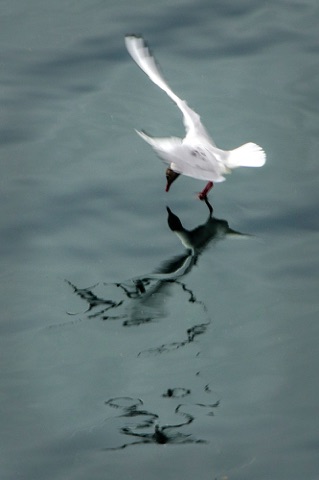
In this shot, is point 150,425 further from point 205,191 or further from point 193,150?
point 205,191

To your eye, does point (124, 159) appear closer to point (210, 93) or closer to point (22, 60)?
point (210, 93)

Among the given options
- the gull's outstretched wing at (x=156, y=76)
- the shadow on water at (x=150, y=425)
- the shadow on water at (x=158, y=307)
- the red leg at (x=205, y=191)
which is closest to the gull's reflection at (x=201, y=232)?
the shadow on water at (x=158, y=307)

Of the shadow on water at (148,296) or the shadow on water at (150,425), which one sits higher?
the shadow on water at (148,296)

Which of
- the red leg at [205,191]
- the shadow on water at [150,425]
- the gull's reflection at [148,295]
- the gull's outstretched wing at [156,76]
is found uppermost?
the gull's outstretched wing at [156,76]

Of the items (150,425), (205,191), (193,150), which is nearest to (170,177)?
(205,191)

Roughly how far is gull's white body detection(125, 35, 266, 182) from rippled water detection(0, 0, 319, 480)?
0.20 m

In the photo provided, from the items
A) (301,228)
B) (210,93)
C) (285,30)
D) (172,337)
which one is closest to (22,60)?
(210,93)

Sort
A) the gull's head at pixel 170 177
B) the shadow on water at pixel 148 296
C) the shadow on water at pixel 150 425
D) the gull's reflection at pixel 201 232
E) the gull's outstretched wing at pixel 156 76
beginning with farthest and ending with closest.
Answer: the gull's outstretched wing at pixel 156 76
the gull's head at pixel 170 177
the gull's reflection at pixel 201 232
the shadow on water at pixel 148 296
the shadow on water at pixel 150 425

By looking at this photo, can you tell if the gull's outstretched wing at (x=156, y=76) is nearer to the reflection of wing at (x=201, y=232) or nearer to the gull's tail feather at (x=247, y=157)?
the gull's tail feather at (x=247, y=157)

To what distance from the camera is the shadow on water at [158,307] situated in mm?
3576

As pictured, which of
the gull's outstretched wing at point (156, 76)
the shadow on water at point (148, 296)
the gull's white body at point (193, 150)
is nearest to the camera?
the shadow on water at point (148, 296)

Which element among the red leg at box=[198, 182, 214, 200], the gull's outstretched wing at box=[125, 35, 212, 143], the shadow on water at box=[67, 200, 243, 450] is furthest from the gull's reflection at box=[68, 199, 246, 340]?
the gull's outstretched wing at box=[125, 35, 212, 143]

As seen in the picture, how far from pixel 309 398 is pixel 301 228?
3.27ft

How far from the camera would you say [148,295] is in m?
Result: 4.13
